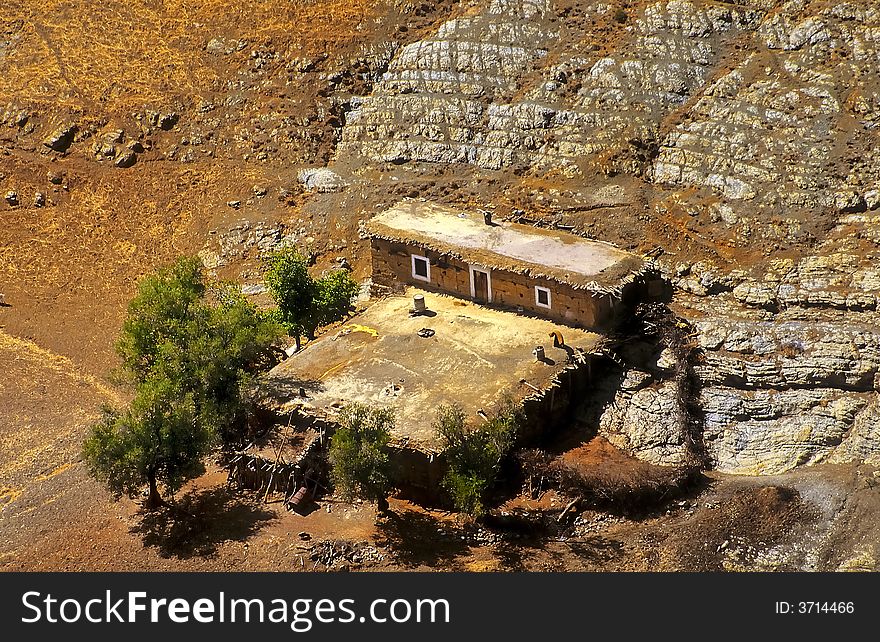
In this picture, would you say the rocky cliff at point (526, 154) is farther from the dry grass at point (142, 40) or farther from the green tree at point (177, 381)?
the green tree at point (177, 381)

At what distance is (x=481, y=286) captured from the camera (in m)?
48.7

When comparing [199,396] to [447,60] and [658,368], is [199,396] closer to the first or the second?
[658,368]

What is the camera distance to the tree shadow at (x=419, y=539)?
38.6 m

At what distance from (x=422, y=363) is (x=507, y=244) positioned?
22.4 ft

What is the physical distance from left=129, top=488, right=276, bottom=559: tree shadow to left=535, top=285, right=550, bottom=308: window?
12.7m

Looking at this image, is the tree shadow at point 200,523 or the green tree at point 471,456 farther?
the tree shadow at point 200,523

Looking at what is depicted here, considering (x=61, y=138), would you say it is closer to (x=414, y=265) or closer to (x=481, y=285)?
(x=414, y=265)

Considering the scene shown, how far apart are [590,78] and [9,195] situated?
2674 cm

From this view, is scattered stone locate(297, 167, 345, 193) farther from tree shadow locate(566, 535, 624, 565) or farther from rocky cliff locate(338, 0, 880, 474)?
tree shadow locate(566, 535, 624, 565)

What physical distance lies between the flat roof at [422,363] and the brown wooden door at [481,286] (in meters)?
0.38

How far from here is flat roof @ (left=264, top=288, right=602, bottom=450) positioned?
4272 centimetres

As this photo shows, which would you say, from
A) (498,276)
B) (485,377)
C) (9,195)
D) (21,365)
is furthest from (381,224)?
(9,195)

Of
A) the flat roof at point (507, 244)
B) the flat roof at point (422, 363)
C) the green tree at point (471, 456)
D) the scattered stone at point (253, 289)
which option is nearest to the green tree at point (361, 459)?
the flat roof at point (422, 363)

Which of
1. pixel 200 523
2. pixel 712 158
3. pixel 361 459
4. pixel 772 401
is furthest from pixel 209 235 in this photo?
pixel 772 401
